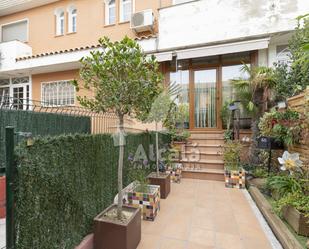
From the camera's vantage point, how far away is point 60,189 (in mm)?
2055

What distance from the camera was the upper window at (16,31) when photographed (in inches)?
431

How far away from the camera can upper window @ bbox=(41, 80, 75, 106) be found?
9.65m

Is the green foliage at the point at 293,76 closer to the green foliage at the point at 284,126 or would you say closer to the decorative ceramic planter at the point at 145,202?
the green foliage at the point at 284,126

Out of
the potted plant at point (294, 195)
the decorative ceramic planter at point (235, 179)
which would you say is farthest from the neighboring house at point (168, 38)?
the potted plant at point (294, 195)

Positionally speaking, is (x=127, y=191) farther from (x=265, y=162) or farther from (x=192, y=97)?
(x=192, y=97)

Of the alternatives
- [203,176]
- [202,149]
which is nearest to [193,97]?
[202,149]

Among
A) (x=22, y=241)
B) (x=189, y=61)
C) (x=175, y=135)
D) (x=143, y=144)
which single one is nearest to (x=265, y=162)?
(x=175, y=135)

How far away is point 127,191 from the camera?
3.63m

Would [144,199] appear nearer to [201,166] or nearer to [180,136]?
[201,166]

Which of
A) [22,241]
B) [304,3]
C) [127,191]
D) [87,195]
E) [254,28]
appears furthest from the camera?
[254,28]

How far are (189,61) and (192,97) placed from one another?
4.81 feet

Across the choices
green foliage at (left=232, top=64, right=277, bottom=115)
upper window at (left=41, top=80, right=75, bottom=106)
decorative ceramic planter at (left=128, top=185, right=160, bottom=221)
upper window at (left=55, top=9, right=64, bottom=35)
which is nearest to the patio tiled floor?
decorative ceramic planter at (left=128, top=185, right=160, bottom=221)

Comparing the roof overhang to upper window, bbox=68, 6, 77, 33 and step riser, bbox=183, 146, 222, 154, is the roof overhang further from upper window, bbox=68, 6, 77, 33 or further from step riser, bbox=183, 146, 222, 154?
step riser, bbox=183, 146, 222, 154

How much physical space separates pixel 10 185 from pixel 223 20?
7298 millimetres
